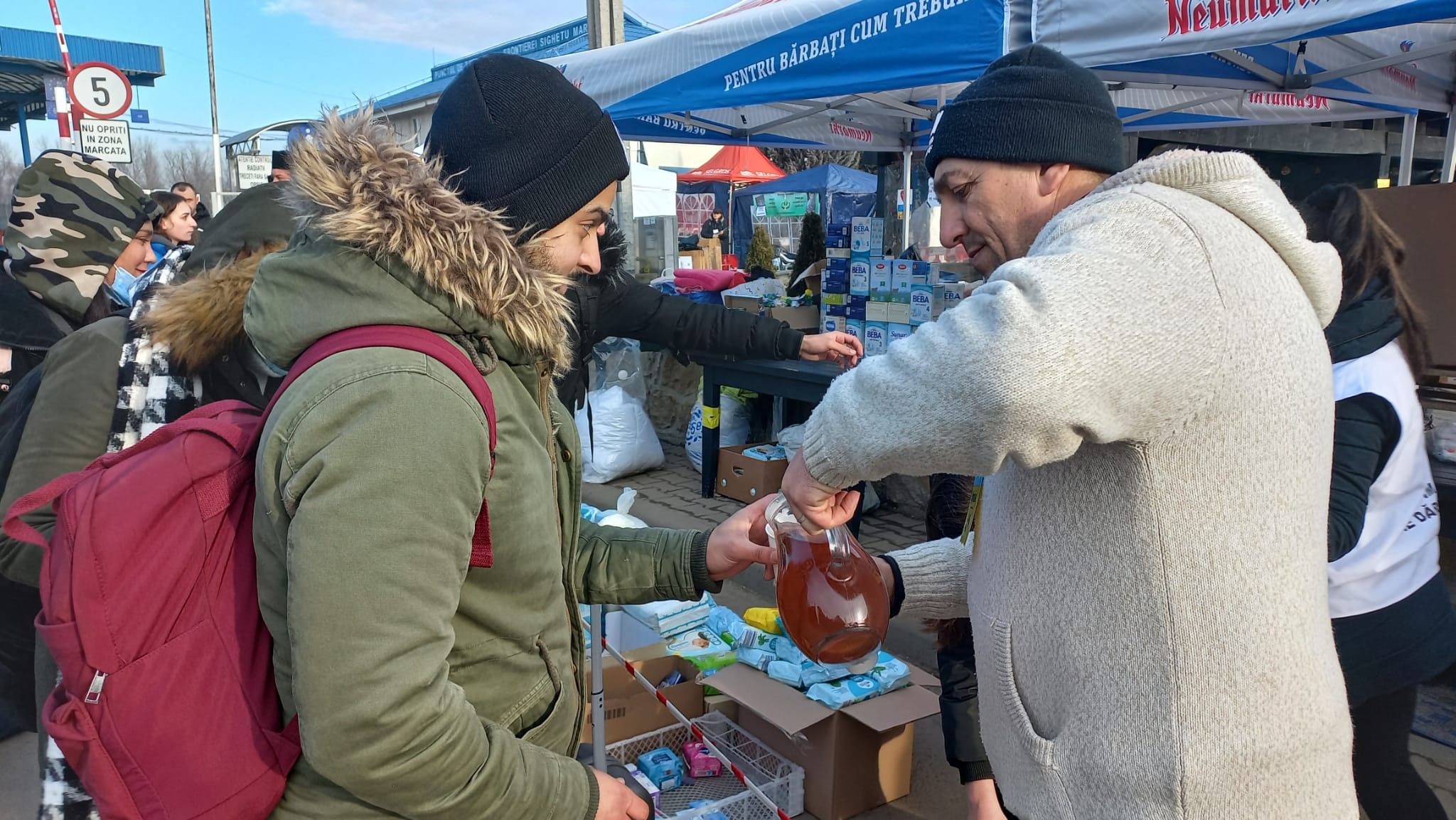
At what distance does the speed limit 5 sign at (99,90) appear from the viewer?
910 centimetres

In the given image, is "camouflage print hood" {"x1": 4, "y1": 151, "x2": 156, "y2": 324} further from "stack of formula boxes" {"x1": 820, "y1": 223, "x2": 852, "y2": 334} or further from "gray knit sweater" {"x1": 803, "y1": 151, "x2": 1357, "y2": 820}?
"stack of formula boxes" {"x1": 820, "y1": 223, "x2": 852, "y2": 334}

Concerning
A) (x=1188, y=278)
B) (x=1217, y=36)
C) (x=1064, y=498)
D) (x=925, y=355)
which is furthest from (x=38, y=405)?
(x=1217, y=36)

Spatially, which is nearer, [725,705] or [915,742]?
[725,705]

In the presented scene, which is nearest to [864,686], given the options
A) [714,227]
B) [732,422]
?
[732,422]

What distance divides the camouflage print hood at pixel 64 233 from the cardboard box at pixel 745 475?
350 cm

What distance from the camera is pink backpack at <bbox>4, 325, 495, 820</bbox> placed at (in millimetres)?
1000

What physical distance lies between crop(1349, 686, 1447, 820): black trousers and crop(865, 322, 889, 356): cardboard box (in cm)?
307

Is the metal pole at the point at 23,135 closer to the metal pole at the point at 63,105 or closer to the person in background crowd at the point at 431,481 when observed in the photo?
the metal pole at the point at 63,105

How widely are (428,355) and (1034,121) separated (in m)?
0.95

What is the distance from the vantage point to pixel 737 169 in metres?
16.8

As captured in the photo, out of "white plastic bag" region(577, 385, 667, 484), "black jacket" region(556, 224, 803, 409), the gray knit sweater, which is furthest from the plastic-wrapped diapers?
"white plastic bag" region(577, 385, 667, 484)

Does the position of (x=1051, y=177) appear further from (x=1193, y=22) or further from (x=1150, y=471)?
(x=1193, y=22)

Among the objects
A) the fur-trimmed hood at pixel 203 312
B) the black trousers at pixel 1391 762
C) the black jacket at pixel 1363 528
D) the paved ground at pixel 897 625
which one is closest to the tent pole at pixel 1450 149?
the paved ground at pixel 897 625

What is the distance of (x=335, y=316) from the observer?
1.01m
